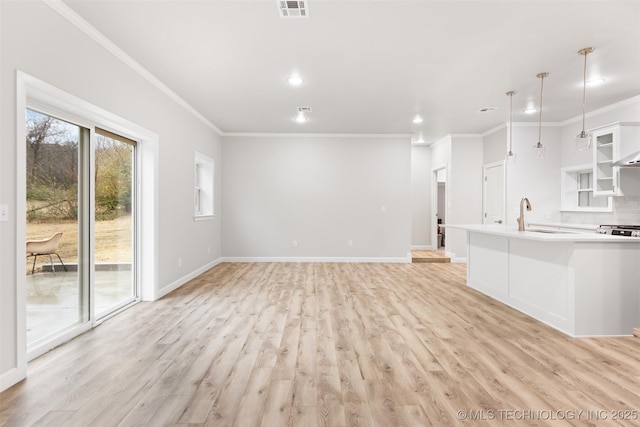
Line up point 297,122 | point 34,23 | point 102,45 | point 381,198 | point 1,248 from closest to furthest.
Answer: point 1,248, point 34,23, point 102,45, point 297,122, point 381,198

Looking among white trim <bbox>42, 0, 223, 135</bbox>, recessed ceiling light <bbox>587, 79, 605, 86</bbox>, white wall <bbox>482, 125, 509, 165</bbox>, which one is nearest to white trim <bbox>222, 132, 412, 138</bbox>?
white wall <bbox>482, 125, 509, 165</bbox>

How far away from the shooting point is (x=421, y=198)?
8.89 metres

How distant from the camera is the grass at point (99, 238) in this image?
2768mm

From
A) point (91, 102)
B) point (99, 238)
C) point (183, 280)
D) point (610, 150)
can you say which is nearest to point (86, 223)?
point (99, 238)

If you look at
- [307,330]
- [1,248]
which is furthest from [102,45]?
[307,330]

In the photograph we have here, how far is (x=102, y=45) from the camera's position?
3199mm

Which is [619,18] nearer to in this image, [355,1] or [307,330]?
[355,1]

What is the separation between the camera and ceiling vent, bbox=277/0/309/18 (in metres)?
2.60

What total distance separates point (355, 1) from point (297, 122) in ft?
12.4

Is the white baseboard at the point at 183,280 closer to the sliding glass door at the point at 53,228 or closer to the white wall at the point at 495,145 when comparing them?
the sliding glass door at the point at 53,228

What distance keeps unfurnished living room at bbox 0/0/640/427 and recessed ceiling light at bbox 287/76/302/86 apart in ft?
0.28

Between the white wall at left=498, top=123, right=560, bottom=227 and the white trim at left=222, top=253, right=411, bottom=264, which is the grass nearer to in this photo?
the white trim at left=222, top=253, right=411, bottom=264

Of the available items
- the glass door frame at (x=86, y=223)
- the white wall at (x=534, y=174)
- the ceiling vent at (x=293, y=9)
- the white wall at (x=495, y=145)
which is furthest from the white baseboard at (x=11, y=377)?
the white wall at (x=495, y=145)

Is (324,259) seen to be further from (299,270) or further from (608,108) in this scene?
(608,108)
